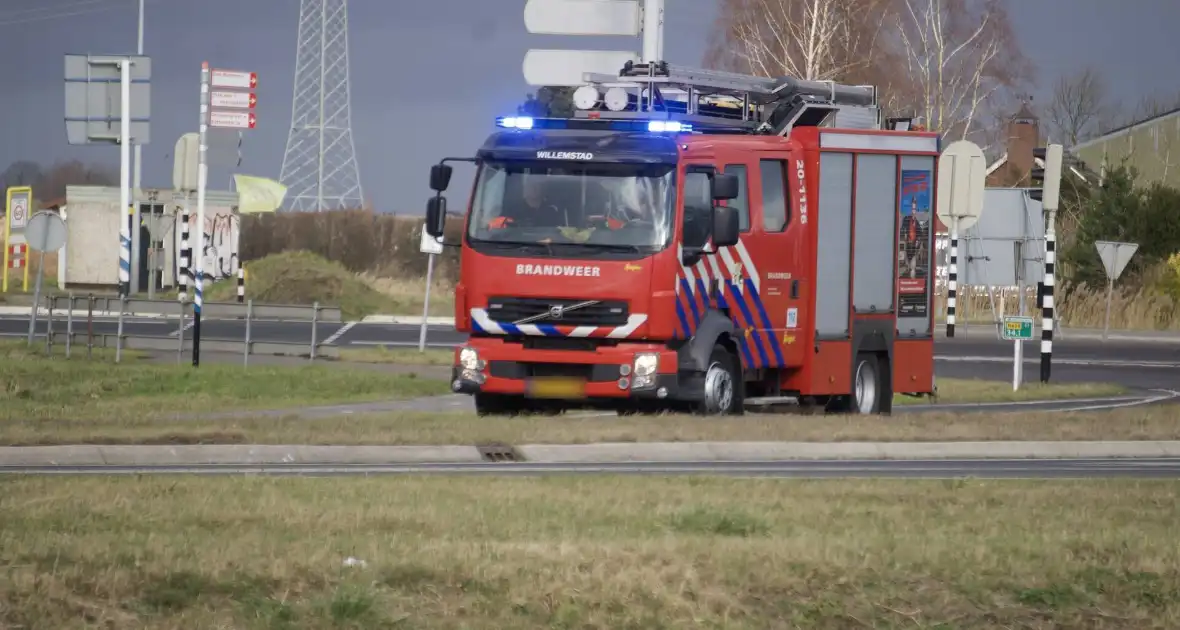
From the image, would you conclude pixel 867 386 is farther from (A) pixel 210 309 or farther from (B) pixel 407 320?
(B) pixel 407 320

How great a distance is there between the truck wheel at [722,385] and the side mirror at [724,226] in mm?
1339

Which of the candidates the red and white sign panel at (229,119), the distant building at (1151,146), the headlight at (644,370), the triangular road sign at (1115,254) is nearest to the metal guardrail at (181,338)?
the red and white sign panel at (229,119)

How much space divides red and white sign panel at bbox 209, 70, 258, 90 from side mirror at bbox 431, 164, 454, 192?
11.9m

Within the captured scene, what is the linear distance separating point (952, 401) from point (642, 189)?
355 inches

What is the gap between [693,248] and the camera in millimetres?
17469

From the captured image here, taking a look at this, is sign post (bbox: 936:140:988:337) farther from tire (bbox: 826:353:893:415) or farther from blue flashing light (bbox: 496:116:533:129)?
blue flashing light (bbox: 496:116:533:129)

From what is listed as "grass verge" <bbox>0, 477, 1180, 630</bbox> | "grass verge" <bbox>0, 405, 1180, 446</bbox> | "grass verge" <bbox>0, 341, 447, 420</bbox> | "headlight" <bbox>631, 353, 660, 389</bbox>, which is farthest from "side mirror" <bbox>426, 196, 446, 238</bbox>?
"grass verge" <bbox>0, 477, 1180, 630</bbox>

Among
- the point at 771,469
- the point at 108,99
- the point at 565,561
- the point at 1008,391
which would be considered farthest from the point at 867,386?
the point at 108,99

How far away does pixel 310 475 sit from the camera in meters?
13.0

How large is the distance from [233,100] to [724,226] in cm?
1422

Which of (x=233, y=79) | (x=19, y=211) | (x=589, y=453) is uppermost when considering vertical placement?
(x=233, y=79)

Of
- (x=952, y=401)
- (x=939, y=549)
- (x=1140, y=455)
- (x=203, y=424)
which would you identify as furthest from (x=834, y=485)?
(x=952, y=401)

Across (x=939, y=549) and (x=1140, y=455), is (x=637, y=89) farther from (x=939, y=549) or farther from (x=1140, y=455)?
(x=939, y=549)

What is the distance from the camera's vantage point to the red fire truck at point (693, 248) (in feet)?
57.1
